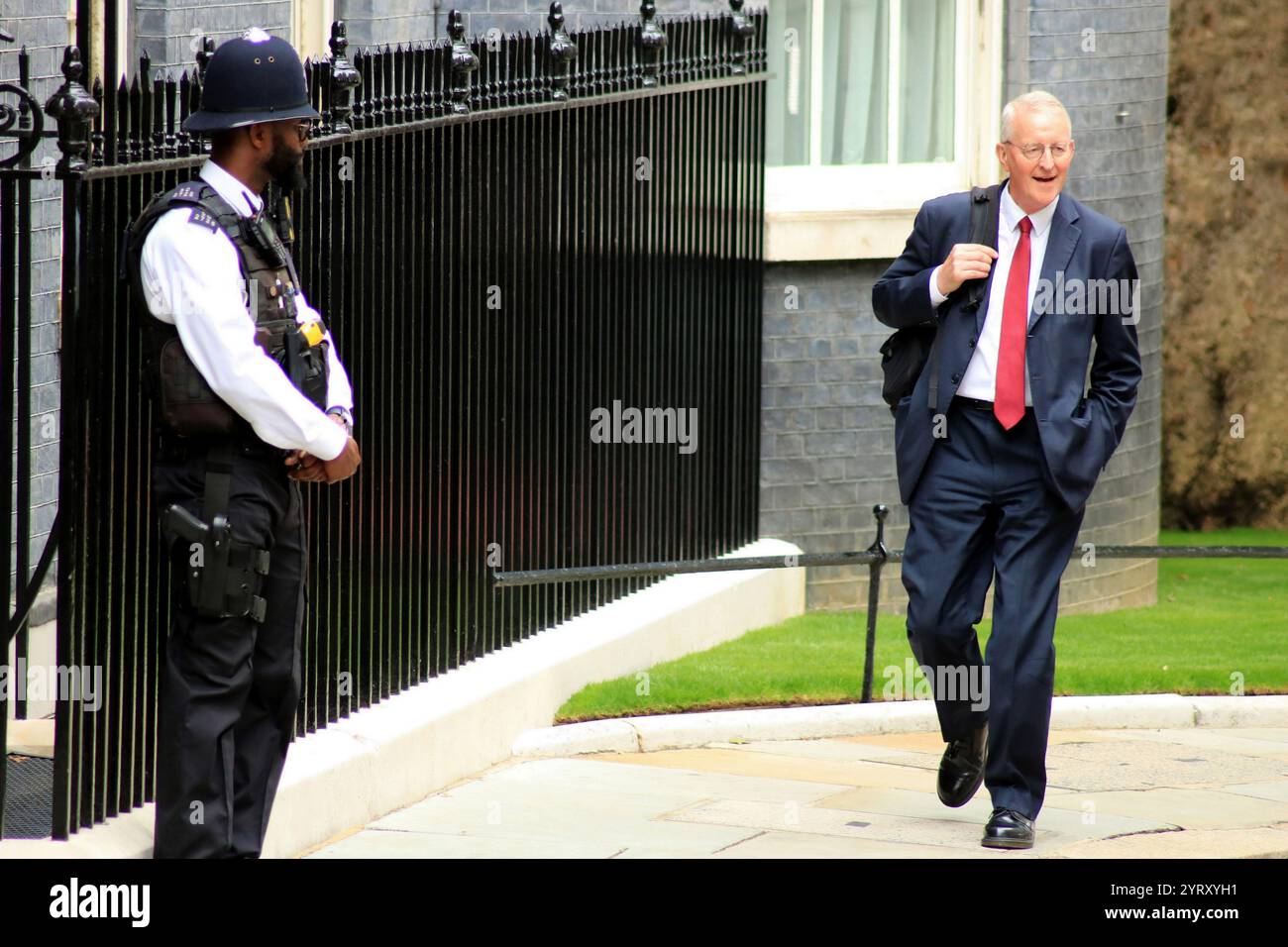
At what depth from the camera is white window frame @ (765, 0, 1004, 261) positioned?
11266 millimetres

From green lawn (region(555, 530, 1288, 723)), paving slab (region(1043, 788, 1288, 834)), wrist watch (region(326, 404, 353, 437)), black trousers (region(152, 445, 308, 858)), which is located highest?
wrist watch (region(326, 404, 353, 437))

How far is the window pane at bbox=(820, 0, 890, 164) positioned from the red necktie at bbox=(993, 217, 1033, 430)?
5428 millimetres

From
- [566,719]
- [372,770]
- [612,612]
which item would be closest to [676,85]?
[612,612]

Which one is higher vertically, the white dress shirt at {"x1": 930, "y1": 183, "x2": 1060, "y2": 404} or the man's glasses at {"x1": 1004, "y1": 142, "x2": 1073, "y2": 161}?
the man's glasses at {"x1": 1004, "y1": 142, "x2": 1073, "y2": 161}

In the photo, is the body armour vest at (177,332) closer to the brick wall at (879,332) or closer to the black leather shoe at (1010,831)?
the black leather shoe at (1010,831)

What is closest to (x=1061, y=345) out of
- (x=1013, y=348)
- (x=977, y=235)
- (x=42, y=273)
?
(x=1013, y=348)

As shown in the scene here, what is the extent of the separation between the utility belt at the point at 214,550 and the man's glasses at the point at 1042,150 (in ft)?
8.11

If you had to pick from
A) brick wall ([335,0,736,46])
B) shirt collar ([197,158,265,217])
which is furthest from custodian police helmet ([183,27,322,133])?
brick wall ([335,0,736,46])

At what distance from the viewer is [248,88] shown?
200 inches

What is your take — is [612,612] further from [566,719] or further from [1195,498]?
[1195,498]

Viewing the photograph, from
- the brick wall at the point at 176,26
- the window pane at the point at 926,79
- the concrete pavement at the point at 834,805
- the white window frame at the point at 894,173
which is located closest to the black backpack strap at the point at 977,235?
the concrete pavement at the point at 834,805

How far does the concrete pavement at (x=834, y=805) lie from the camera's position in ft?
20.5

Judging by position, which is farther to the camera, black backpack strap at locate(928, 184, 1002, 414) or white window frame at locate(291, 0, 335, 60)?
white window frame at locate(291, 0, 335, 60)

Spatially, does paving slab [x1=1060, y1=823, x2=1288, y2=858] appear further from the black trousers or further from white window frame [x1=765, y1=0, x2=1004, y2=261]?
white window frame [x1=765, y1=0, x2=1004, y2=261]
